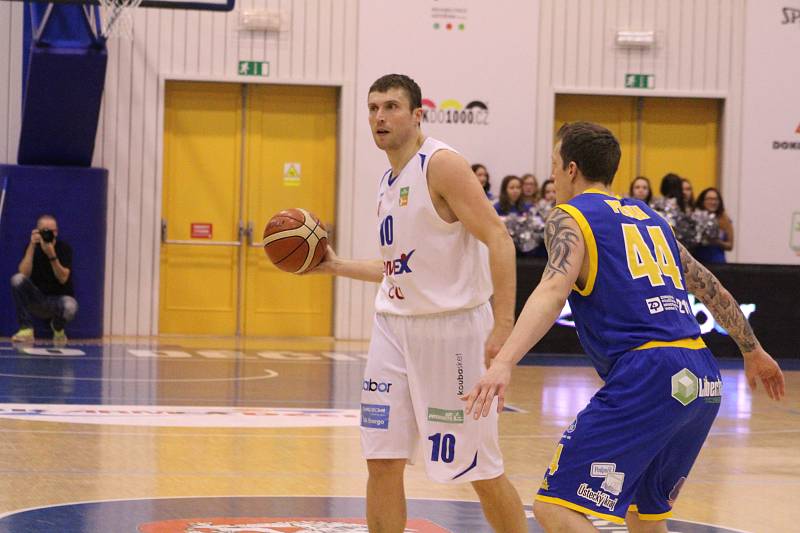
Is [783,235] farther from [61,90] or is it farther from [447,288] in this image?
[447,288]

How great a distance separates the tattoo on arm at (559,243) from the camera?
384 cm

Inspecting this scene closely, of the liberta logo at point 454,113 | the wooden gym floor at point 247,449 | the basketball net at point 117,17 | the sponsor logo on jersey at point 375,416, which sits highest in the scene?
the basketball net at point 117,17

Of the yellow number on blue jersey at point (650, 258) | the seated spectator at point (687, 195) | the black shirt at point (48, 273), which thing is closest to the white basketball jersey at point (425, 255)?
the yellow number on blue jersey at point (650, 258)

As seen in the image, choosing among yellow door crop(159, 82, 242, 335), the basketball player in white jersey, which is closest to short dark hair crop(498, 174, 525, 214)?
yellow door crop(159, 82, 242, 335)

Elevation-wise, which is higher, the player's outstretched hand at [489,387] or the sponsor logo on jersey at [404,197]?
the sponsor logo on jersey at [404,197]

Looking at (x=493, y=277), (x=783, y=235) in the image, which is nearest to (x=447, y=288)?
(x=493, y=277)

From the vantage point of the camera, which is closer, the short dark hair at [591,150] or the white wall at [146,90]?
the short dark hair at [591,150]

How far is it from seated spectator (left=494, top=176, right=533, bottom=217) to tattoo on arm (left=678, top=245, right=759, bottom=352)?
10.2 meters

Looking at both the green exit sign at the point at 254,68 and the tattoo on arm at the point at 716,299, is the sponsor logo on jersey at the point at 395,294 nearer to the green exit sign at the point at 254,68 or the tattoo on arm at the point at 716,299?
the tattoo on arm at the point at 716,299

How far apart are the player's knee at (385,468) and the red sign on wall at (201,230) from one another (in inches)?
462

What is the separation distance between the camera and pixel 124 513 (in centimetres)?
565

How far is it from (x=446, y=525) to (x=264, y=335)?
10839mm

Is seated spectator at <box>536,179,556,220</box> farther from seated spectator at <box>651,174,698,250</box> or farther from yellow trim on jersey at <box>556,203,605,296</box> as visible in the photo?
A: yellow trim on jersey at <box>556,203,605,296</box>

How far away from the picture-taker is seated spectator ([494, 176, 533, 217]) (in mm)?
14570
